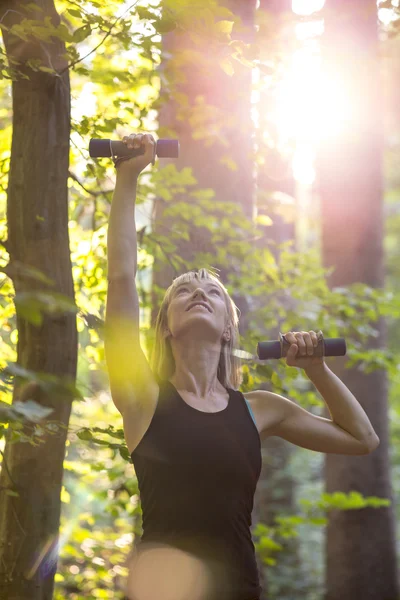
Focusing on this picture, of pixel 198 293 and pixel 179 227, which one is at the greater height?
pixel 179 227

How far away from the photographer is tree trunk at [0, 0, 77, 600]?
3297 mm

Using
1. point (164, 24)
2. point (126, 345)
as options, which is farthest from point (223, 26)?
point (126, 345)

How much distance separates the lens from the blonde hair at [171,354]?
3.04 metres

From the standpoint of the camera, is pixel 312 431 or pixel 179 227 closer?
pixel 312 431

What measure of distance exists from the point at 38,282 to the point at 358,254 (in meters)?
6.19

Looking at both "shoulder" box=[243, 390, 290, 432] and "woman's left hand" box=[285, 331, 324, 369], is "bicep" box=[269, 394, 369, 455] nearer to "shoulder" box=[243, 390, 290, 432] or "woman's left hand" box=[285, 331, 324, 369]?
"shoulder" box=[243, 390, 290, 432]

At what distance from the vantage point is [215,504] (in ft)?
8.27

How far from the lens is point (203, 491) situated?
2523 mm

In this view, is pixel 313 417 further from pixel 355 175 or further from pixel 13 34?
pixel 355 175

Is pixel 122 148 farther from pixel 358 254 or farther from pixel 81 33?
pixel 358 254

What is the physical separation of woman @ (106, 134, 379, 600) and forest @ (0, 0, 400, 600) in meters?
0.24

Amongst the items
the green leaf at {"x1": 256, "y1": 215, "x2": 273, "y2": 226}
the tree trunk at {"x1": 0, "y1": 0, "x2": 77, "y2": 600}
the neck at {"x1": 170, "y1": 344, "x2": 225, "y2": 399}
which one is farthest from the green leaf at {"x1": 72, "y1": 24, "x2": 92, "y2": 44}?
the green leaf at {"x1": 256, "y1": 215, "x2": 273, "y2": 226}

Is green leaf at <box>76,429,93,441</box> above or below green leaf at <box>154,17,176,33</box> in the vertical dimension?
below

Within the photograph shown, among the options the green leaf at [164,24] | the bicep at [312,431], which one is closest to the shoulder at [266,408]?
the bicep at [312,431]
